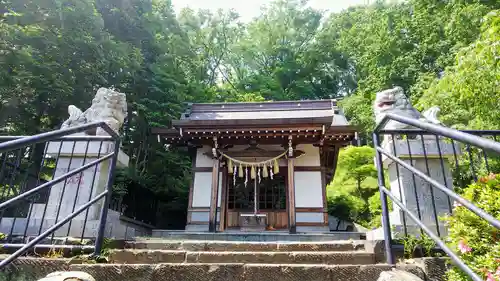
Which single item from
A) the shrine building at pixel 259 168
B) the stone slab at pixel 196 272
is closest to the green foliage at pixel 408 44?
the shrine building at pixel 259 168

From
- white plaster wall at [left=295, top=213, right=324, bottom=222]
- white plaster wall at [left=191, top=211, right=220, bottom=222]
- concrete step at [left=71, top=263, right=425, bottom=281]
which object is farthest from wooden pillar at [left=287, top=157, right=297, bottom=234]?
concrete step at [left=71, top=263, right=425, bottom=281]

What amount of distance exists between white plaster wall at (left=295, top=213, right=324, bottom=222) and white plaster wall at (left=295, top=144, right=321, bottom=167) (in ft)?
4.83

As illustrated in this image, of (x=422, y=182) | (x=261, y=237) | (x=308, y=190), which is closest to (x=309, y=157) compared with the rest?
(x=308, y=190)

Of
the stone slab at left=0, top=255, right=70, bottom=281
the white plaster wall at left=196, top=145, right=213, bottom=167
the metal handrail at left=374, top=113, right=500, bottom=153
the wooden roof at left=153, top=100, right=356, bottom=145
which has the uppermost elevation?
the wooden roof at left=153, top=100, right=356, bottom=145

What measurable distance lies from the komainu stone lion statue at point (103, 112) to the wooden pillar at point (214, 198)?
3790 mm

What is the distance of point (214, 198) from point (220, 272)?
6.09 metres

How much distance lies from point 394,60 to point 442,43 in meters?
2.53

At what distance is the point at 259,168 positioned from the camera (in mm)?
9094

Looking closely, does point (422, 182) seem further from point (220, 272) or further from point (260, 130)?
point (260, 130)

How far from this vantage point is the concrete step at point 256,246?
3605mm

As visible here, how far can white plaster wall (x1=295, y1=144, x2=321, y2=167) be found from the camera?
30.2ft

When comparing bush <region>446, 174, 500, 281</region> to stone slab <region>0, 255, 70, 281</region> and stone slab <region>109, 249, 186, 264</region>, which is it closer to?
stone slab <region>109, 249, 186, 264</region>

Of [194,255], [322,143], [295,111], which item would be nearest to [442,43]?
[295,111]

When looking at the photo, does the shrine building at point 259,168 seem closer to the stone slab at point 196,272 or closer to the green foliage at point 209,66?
the green foliage at point 209,66
